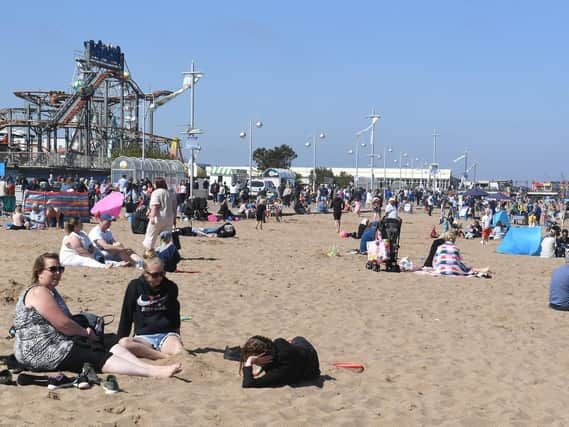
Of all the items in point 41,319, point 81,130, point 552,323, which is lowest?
point 552,323

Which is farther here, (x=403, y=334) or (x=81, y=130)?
(x=81, y=130)

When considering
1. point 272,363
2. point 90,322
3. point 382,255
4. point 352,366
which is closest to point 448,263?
point 382,255

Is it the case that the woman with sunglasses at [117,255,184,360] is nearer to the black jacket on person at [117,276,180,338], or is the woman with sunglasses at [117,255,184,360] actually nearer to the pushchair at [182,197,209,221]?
the black jacket on person at [117,276,180,338]

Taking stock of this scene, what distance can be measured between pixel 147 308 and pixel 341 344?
7.56 ft

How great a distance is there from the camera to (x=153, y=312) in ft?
21.7

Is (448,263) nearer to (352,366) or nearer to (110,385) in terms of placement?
(352,366)

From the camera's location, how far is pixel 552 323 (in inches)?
378

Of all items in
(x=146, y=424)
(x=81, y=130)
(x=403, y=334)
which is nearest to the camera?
(x=146, y=424)

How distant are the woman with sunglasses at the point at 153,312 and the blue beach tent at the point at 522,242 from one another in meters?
15.6

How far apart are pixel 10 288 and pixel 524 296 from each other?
7.71 metres

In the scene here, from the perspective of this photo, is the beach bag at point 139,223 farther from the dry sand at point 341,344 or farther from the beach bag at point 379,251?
the beach bag at point 379,251

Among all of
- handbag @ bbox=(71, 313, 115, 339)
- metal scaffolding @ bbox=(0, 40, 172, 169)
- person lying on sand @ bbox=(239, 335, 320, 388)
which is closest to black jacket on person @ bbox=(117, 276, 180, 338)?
handbag @ bbox=(71, 313, 115, 339)

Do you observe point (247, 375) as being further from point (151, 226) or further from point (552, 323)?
point (151, 226)

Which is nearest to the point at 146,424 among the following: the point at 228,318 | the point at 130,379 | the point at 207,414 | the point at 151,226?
the point at 207,414
